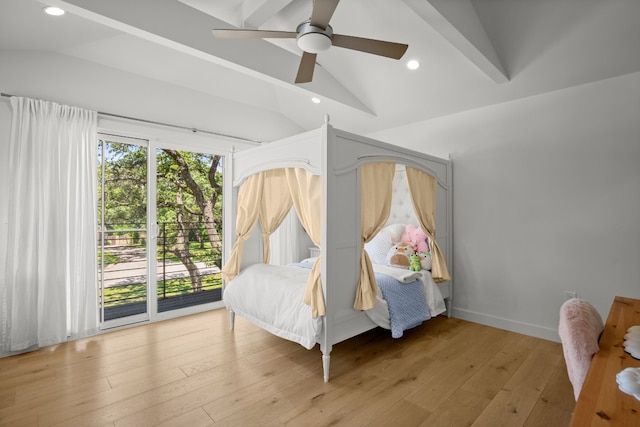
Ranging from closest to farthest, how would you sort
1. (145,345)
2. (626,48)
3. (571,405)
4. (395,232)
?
(571,405), (626,48), (145,345), (395,232)

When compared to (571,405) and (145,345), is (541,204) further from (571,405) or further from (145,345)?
(145,345)

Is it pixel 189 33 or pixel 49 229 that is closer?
pixel 189 33

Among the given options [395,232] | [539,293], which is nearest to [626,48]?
[539,293]

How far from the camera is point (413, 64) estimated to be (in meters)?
3.16

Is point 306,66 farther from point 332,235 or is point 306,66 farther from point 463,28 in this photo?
point 332,235

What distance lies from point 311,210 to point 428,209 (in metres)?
1.47

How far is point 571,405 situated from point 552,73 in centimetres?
260

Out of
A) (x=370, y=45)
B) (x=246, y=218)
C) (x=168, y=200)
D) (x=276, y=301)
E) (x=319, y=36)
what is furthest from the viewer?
(x=168, y=200)

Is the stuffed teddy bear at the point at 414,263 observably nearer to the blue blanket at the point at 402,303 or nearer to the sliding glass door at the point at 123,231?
the blue blanket at the point at 402,303

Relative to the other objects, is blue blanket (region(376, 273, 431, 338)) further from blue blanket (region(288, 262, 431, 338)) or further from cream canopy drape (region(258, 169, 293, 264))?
cream canopy drape (region(258, 169, 293, 264))

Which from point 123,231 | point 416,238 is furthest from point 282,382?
point 123,231

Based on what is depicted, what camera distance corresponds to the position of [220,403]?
207 cm

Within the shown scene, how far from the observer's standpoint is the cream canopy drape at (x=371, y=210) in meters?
2.57

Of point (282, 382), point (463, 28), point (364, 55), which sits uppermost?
point (364, 55)
